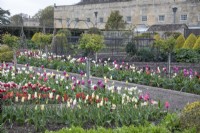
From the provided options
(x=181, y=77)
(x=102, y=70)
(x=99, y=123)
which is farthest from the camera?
(x=102, y=70)

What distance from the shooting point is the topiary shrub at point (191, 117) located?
18.6ft

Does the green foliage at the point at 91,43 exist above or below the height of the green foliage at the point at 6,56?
above

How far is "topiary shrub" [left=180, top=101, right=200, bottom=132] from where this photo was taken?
5.67 m

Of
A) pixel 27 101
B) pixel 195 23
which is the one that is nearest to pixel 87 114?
pixel 27 101

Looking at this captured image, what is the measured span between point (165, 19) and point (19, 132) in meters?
48.4

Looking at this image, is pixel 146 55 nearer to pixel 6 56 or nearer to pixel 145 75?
pixel 6 56

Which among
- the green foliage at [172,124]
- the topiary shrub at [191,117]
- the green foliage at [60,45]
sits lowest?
the green foliage at [172,124]

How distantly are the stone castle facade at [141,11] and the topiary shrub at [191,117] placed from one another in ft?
131

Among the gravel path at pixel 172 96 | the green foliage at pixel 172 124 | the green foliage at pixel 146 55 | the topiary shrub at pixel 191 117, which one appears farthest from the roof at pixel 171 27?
the topiary shrub at pixel 191 117

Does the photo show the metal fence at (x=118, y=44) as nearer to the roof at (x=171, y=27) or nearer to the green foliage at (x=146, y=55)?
the green foliage at (x=146, y=55)

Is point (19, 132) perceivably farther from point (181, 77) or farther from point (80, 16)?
point (80, 16)

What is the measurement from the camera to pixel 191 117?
5793 millimetres

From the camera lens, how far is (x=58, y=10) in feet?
227

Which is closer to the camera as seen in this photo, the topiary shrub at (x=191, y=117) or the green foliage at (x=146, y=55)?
the topiary shrub at (x=191, y=117)
